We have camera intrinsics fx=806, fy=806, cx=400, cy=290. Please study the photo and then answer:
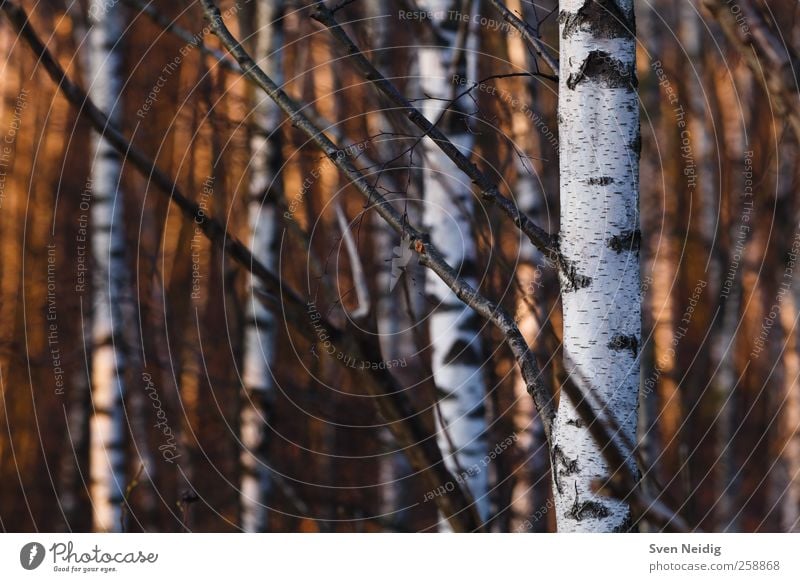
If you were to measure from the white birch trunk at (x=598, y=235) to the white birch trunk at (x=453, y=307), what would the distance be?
45.8 inches

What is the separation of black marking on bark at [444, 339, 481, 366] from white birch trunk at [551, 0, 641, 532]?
1.17m

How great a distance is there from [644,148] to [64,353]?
501 cm

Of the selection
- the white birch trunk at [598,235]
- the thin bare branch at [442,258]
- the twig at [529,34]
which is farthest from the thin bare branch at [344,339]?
the twig at [529,34]

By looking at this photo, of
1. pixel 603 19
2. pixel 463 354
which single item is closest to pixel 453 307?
pixel 463 354

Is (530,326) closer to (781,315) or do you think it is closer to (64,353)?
(781,315)

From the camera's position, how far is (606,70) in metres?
1.77

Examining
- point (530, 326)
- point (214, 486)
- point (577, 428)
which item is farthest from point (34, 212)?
point (577, 428)

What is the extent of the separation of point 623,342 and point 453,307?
4.10ft

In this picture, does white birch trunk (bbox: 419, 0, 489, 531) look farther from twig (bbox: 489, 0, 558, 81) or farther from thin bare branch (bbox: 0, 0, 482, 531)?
twig (bbox: 489, 0, 558, 81)

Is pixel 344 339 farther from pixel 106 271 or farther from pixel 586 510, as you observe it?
pixel 106 271

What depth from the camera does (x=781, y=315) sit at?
6199mm

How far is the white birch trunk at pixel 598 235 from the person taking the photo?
5.82ft
